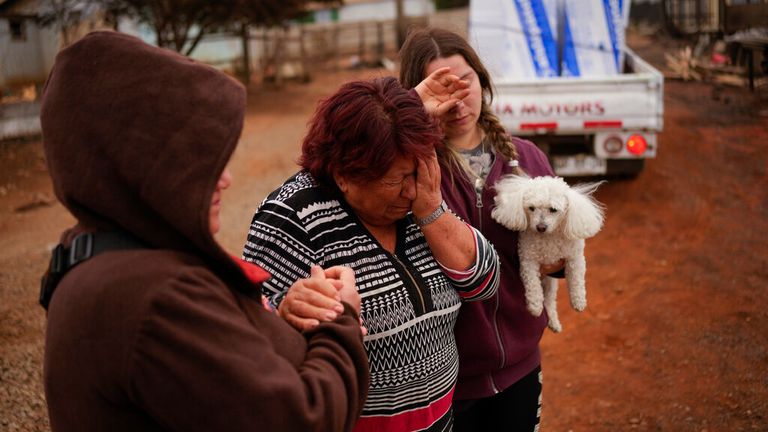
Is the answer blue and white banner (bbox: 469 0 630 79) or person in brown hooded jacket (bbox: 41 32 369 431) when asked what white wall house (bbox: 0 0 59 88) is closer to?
blue and white banner (bbox: 469 0 630 79)

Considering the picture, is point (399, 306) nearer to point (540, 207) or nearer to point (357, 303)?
point (357, 303)

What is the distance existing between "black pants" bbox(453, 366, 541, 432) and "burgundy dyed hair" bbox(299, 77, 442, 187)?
1.01 meters

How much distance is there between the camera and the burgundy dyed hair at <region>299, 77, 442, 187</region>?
181cm

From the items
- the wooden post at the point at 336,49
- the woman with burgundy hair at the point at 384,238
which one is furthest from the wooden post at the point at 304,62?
the woman with burgundy hair at the point at 384,238

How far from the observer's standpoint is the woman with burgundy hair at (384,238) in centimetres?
183

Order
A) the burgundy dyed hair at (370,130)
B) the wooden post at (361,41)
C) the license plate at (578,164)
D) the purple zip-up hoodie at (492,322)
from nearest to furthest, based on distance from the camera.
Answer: the burgundy dyed hair at (370,130)
the purple zip-up hoodie at (492,322)
the license plate at (578,164)
the wooden post at (361,41)

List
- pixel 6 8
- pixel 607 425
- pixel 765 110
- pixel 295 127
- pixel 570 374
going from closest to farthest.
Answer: pixel 607 425 < pixel 570 374 < pixel 765 110 < pixel 295 127 < pixel 6 8

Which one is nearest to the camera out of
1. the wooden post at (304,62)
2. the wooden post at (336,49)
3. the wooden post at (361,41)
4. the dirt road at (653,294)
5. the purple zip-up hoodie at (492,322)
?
the purple zip-up hoodie at (492,322)

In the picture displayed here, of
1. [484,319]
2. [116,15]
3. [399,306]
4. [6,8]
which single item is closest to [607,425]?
[484,319]

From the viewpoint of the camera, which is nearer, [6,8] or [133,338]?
[133,338]

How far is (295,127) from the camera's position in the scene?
13352 mm

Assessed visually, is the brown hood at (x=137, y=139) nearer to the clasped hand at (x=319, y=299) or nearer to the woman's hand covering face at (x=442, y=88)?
the clasped hand at (x=319, y=299)

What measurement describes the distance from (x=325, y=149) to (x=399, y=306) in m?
0.50

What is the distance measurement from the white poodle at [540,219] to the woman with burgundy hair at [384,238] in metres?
0.33
